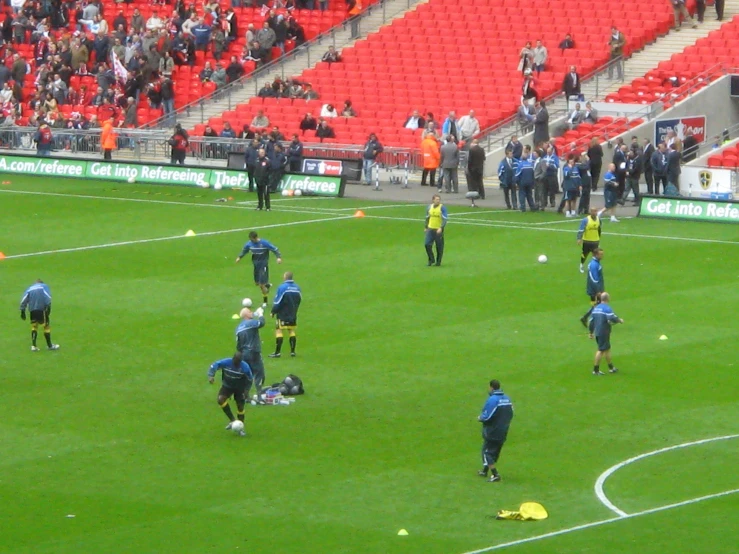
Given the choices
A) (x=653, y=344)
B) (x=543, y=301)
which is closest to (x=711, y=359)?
(x=653, y=344)

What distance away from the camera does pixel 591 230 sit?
35625mm

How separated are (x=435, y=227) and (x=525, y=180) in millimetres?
9675

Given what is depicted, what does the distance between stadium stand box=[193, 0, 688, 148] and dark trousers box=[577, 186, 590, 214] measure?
1013 cm

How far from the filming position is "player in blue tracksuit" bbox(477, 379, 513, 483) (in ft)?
70.1

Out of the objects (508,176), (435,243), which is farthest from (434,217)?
(508,176)

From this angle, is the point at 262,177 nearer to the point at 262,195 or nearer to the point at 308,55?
the point at 262,195

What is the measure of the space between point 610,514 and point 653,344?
1002 cm

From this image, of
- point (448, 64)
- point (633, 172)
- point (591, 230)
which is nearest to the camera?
point (591, 230)

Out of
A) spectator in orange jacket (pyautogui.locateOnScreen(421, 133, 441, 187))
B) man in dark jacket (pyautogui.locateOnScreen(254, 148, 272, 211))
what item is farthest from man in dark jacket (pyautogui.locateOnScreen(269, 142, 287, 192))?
spectator in orange jacket (pyautogui.locateOnScreen(421, 133, 441, 187))

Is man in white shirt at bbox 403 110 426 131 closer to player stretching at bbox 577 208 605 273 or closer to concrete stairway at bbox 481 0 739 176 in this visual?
concrete stairway at bbox 481 0 739 176

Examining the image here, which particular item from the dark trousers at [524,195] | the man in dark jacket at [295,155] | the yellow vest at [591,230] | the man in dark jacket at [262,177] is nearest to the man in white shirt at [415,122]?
the man in dark jacket at [295,155]

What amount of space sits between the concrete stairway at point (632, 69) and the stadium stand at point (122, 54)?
13.0 meters

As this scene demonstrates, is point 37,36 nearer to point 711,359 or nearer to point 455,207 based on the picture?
point 455,207

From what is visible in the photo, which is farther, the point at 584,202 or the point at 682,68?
the point at 682,68
